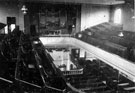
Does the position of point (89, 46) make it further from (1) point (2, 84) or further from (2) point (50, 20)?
(1) point (2, 84)

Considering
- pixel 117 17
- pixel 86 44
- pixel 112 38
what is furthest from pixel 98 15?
pixel 86 44

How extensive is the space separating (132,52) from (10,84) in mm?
1893

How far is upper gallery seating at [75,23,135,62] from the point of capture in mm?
2047

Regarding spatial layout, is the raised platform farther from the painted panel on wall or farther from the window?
the window

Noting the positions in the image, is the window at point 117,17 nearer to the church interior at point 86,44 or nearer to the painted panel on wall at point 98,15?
the church interior at point 86,44

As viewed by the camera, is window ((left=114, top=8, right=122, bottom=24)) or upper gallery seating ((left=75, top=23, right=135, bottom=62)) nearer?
window ((left=114, top=8, right=122, bottom=24))

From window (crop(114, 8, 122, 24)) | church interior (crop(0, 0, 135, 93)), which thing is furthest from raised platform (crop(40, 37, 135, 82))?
window (crop(114, 8, 122, 24))

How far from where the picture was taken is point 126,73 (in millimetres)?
1738

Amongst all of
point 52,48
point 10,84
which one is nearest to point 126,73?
point 52,48

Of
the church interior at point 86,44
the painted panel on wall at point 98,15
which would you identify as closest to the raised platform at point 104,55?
the church interior at point 86,44

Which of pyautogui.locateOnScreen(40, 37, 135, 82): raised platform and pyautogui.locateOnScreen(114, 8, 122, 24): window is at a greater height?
pyautogui.locateOnScreen(114, 8, 122, 24): window

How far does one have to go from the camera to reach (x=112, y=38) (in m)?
2.65

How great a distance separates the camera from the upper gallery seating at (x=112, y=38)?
2.05 metres

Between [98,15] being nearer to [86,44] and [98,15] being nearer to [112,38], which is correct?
[112,38]
